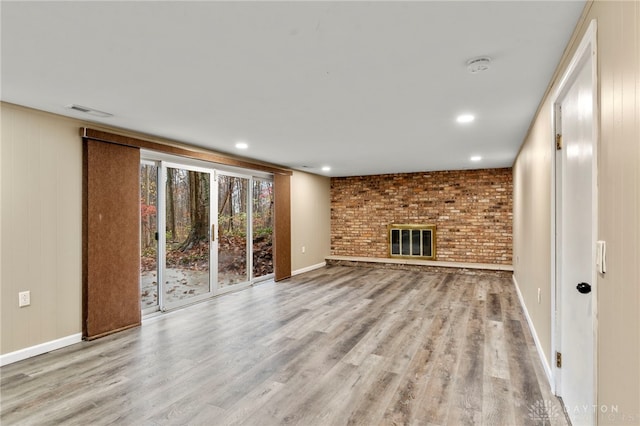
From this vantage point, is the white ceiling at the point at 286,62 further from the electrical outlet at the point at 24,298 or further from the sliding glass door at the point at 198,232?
the electrical outlet at the point at 24,298

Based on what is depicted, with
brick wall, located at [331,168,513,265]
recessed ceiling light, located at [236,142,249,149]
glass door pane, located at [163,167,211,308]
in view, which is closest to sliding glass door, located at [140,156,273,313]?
glass door pane, located at [163,167,211,308]

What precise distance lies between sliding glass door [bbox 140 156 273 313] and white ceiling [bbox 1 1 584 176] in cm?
94

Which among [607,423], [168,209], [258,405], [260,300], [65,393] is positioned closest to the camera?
[607,423]

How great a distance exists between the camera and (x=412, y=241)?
7.62m

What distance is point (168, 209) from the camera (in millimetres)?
4316

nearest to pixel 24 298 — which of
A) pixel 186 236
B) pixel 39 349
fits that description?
pixel 39 349

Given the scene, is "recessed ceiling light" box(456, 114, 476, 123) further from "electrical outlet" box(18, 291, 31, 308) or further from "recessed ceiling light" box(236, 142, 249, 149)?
"electrical outlet" box(18, 291, 31, 308)

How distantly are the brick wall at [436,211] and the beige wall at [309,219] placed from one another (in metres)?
0.33

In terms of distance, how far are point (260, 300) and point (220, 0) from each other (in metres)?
4.03

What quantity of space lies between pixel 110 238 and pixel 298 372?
96.0 inches

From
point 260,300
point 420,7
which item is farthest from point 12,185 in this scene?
point 420,7

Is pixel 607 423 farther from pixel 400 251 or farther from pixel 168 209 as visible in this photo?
pixel 400 251

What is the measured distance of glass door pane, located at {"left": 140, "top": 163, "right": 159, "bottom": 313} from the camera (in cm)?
407

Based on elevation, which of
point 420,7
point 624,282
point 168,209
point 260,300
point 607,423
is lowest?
point 260,300
